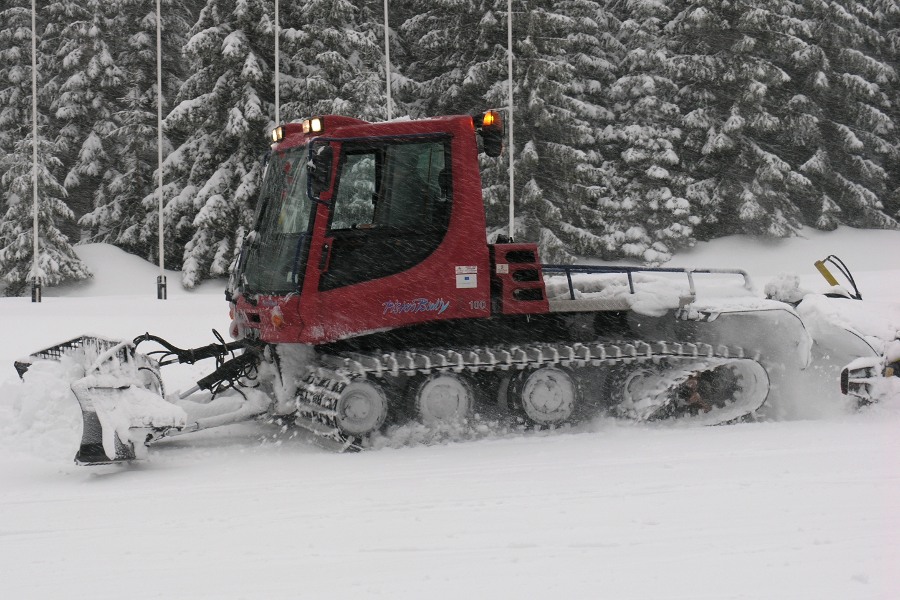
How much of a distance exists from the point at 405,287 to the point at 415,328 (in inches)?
19.3

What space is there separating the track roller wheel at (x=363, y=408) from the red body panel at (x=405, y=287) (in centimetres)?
49

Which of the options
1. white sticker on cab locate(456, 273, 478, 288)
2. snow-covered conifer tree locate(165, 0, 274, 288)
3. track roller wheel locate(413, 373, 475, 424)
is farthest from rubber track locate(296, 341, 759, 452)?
snow-covered conifer tree locate(165, 0, 274, 288)

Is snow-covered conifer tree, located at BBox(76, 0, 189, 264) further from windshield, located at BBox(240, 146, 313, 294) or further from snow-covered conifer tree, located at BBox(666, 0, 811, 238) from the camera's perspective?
windshield, located at BBox(240, 146, 313, 294)

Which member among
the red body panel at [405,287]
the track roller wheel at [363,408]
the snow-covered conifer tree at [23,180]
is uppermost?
the snow-covered conifer tree at [23,180]

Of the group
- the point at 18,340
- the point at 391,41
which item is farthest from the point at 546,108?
the point at 18,340

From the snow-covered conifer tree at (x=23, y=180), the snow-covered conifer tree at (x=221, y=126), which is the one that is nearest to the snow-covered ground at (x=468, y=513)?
the snow-covered conifer tree at (x=221, y=126)

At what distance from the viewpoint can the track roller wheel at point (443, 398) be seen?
8109 millimetres

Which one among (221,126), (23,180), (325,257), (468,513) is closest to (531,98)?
(221,126)

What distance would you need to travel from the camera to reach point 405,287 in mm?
8039

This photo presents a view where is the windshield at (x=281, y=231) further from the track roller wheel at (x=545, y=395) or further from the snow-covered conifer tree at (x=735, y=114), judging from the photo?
the snow-covered conifer tree at (x=735, y=114)

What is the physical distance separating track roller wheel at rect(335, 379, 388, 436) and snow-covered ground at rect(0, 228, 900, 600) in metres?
0.37

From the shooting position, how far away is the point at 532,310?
8.53 m

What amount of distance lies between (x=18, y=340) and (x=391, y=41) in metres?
19.0

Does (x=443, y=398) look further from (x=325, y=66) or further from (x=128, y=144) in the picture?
(x=128, y=144)
